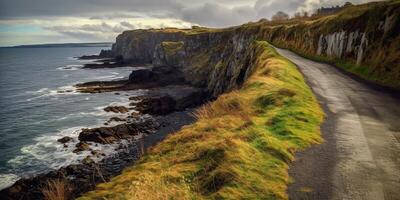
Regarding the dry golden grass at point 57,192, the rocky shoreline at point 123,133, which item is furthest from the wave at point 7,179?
the dry golden grass at point 57,192

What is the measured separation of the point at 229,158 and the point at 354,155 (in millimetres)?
4894

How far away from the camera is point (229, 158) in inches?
413

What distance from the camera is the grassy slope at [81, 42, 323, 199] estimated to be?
9141mm

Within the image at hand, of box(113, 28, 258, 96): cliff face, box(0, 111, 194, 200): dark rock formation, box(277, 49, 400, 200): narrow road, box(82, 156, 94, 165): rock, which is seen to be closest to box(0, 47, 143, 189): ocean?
box(82, 156, 94, 165): rock

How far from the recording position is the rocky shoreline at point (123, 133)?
30328 millimetres

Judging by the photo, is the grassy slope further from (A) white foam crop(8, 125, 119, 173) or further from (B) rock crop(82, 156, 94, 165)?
(A) white foam crop(8, 125, 119, 173)

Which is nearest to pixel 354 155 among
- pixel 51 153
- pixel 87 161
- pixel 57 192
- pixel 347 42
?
pixel 57 192

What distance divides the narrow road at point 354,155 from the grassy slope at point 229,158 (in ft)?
1.81

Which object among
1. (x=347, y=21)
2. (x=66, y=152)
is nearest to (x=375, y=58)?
(x=347, y=21)

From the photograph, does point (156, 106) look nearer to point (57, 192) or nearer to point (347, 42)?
point (347, 42)

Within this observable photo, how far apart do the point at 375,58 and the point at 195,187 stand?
26.8 metres

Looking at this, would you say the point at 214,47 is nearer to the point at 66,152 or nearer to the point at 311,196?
the point at 66,152

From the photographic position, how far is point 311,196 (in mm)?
8977

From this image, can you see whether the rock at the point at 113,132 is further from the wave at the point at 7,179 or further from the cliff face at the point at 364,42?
the cliff face at the point at 364,42
